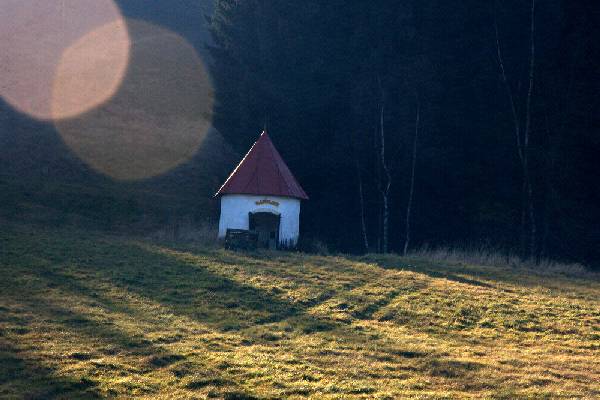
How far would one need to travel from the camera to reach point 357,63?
3600 cm

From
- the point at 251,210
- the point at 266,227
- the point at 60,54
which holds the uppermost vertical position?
the point at 60,54

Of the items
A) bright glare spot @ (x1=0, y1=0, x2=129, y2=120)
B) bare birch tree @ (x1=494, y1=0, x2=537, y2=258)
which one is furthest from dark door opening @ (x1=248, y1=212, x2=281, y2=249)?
bright glare spot @ (x1=0, y1=0, x2=129, y2=120)

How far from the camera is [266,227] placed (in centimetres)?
2991

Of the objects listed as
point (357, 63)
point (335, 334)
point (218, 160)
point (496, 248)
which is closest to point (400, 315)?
point (335, 334)

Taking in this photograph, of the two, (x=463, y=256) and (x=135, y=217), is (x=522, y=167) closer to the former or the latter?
(x=463, y=256)

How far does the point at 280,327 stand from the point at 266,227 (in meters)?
14.1

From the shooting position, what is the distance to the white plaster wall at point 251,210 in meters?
29.7

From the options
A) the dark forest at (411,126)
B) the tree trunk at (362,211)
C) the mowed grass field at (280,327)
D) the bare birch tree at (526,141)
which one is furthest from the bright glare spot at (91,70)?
the bare birch tree at (526,141)

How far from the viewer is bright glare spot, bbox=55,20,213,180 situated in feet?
149

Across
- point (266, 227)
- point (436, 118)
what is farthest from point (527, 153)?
point (266, 227)

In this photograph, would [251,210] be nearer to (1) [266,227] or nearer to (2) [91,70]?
(1) [266,227]

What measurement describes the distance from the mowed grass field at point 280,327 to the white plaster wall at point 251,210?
384 cm

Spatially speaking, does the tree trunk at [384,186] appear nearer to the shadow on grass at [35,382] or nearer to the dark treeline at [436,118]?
the dark treeline at [436,118]

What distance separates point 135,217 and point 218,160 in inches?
522
